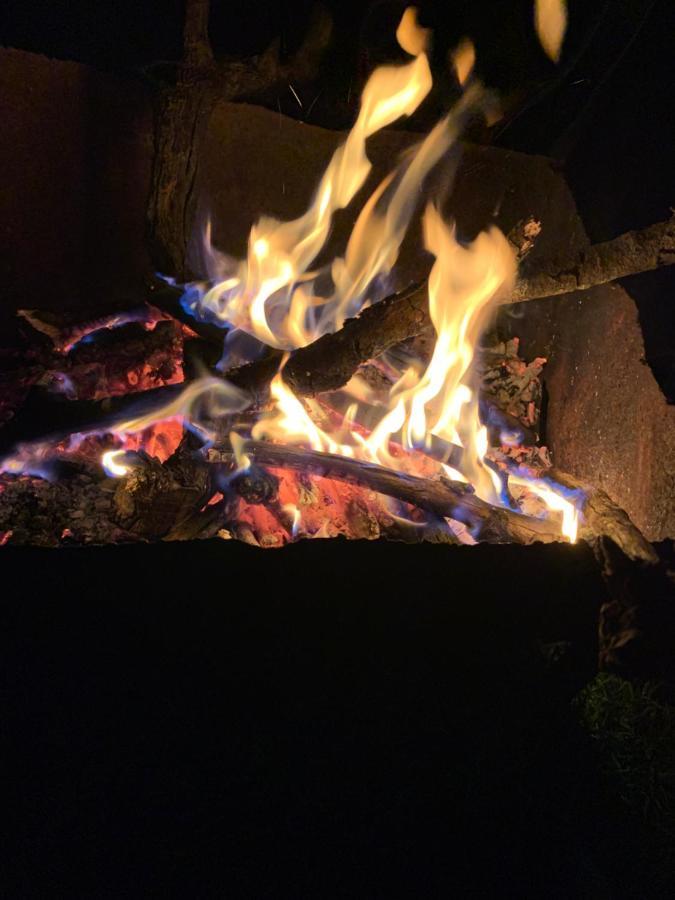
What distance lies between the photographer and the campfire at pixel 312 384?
2467mm

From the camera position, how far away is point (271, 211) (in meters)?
3.35

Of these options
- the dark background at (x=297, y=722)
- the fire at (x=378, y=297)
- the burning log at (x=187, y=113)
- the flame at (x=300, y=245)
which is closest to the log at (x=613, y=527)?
the fire at (x=378, y=297)

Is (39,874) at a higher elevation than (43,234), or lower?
lower

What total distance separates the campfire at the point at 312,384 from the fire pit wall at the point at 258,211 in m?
0.12

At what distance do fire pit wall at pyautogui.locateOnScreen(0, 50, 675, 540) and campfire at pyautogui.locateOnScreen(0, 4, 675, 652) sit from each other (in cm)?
12

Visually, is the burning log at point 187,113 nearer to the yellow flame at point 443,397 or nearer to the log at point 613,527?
the yellow flame at point 443,397

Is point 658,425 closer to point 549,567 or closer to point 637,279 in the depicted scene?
point 637,279

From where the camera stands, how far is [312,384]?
2627 mm

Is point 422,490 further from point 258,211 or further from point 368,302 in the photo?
point 258,211

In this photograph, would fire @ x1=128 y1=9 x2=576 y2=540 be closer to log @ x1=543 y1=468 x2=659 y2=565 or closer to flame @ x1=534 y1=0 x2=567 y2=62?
log @ x1=543 y1=468 x2=659 y2=565

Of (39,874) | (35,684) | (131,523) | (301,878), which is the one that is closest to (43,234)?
(131,523)

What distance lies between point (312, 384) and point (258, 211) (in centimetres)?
118

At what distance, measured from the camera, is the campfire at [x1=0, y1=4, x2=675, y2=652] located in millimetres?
2467

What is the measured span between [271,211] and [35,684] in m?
2.48
